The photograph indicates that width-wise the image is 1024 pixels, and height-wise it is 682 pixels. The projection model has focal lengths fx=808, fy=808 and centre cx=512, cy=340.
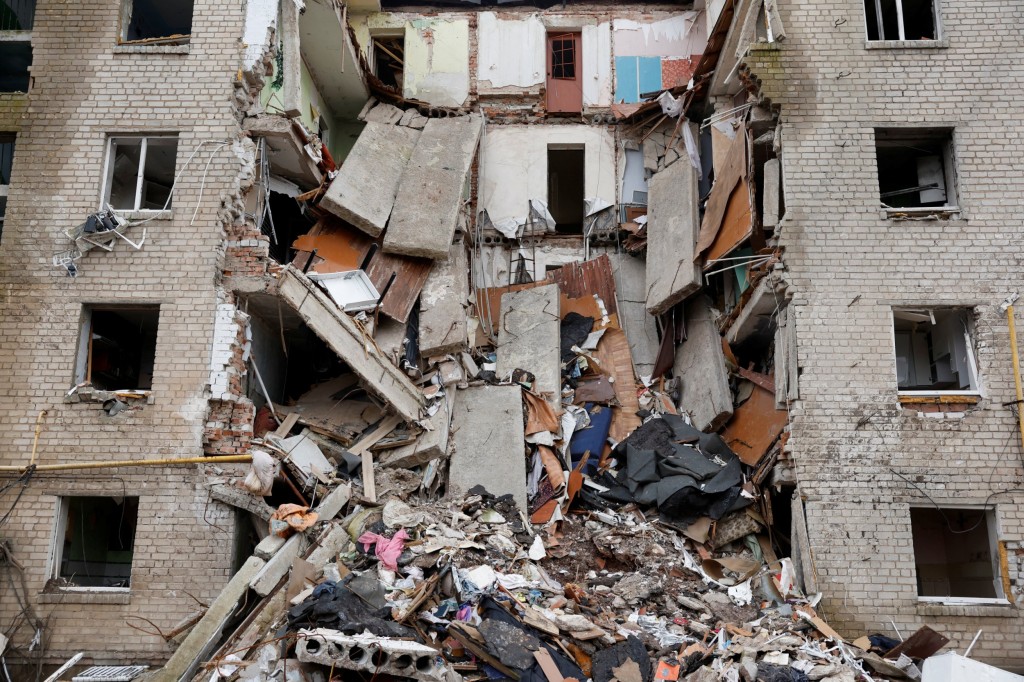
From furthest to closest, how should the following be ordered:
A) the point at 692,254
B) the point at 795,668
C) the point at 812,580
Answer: the point at 692,254, the point at 812,580, the point at 795,668

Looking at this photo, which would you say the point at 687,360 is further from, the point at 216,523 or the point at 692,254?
the point at 216,523

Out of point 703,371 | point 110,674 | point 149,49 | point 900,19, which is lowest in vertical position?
point 110,674

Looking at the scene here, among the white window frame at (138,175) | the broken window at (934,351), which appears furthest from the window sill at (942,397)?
the white window frame at (138,175)

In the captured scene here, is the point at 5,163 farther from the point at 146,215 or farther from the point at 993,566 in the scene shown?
the point at 993,566

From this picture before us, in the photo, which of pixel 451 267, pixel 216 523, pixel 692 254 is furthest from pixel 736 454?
pixel 216 523

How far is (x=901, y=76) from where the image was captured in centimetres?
1143

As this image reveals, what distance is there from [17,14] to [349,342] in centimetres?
782

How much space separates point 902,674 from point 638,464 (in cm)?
413

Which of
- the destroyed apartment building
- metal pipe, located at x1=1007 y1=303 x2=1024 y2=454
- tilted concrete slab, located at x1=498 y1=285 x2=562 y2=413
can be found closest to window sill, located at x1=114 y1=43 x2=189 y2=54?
the destroyed apartment building

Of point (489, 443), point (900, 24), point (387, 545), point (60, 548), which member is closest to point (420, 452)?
point (489, 443)

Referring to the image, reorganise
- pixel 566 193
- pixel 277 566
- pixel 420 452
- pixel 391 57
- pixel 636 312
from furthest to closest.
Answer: pixel 566 193, pixel 391 57, pixel 636 312, pixel 420 452, pixel 277 566

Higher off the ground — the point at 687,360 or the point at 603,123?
the point at 603,123

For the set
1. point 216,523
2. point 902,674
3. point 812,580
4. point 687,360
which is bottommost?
point 902,674

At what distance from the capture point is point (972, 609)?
9.80m
